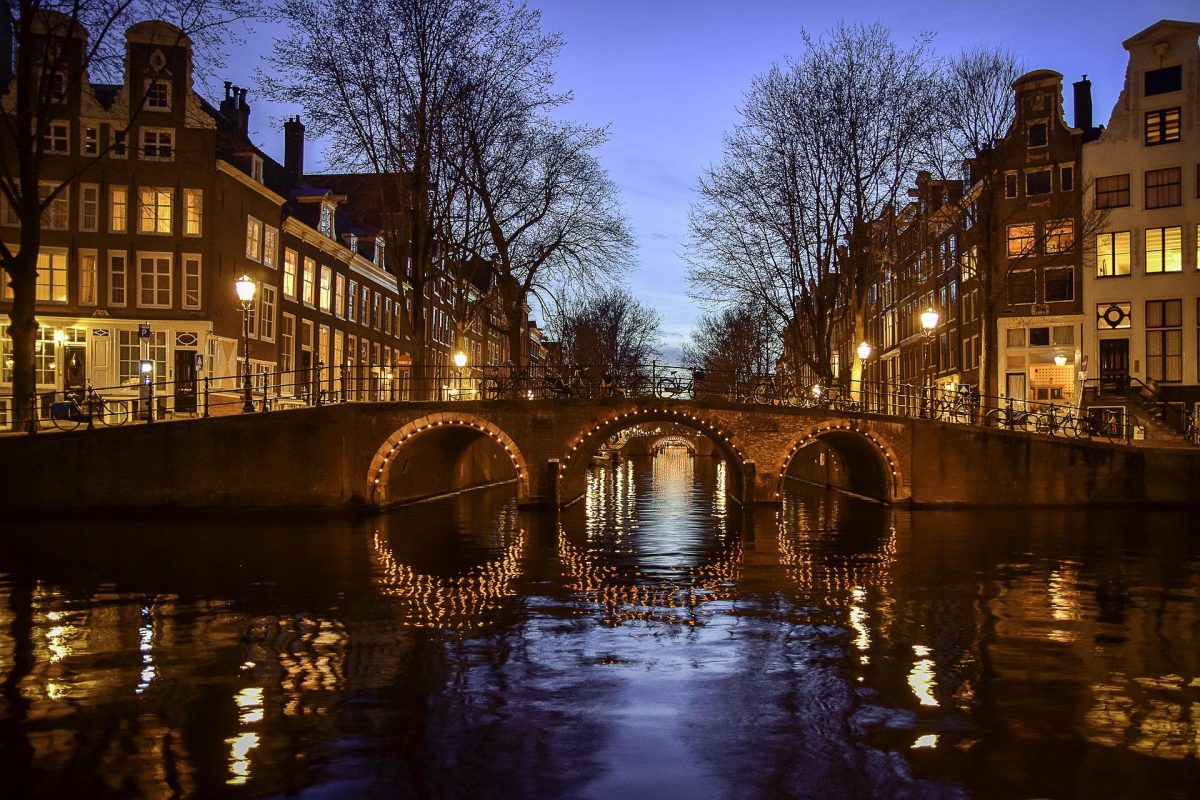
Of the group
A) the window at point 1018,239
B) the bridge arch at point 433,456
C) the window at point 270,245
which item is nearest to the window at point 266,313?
the window at point 270,245

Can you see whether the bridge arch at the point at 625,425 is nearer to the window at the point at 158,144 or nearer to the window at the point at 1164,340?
the window at the point at 158,144

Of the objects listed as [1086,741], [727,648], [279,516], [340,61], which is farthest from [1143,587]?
[340,61]

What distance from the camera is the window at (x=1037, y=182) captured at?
47.2 metres

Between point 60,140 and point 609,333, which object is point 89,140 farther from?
point 609,333

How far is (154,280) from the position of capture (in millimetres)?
38875

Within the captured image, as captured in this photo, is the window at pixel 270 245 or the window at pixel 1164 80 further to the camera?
the window at pixel 1164 80

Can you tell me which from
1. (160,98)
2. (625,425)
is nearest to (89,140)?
(160,98)

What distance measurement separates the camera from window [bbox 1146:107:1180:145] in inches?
1756

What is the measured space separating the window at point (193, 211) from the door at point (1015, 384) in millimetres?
33773

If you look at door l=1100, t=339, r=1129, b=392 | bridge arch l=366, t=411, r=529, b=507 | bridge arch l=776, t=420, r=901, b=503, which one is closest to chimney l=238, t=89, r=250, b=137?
bridge arch l=366, t=411, r=529, b=507

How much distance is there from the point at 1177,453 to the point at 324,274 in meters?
34.7

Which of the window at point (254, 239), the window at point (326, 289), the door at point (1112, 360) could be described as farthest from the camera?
the window at point (326, 289)

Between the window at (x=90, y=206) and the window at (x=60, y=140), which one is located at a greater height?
the window at (x=60, y=140)

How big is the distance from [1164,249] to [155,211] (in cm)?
3861
